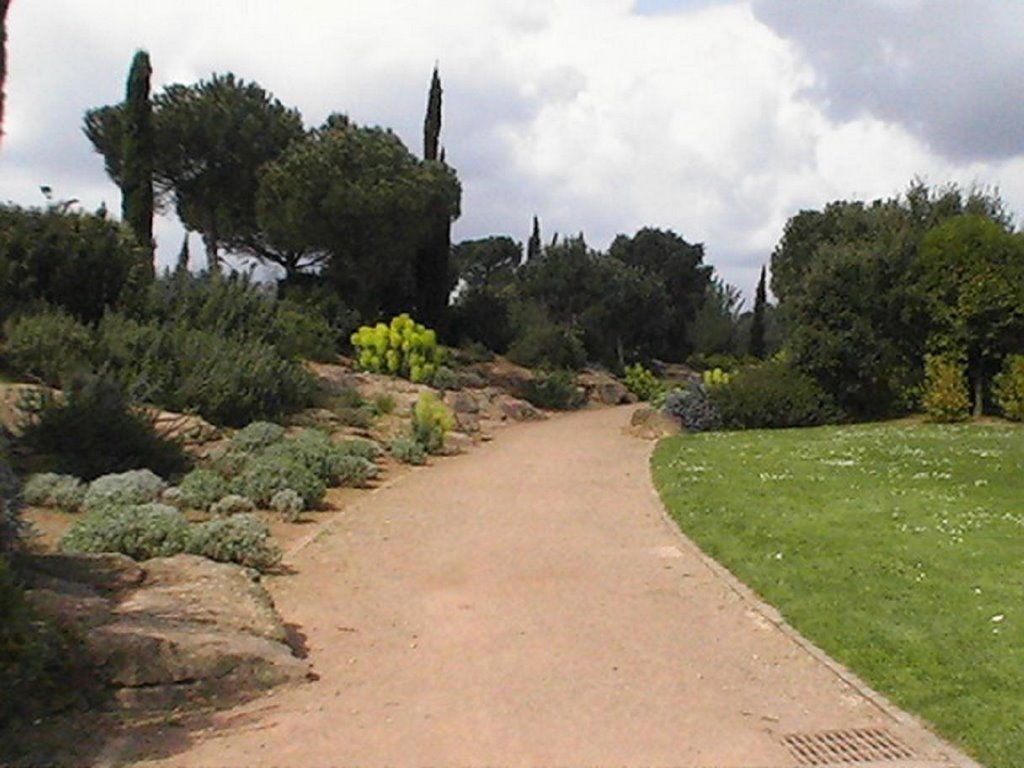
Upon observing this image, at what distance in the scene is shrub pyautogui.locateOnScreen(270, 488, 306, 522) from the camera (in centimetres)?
1079

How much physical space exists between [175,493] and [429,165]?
69.7ft

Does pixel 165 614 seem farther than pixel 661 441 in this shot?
No

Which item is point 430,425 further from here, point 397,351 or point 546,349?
point 546,349

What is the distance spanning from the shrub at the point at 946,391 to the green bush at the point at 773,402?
6.43 ft

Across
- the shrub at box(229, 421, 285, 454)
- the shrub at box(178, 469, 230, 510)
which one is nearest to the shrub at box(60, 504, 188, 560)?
the shrub at box(178, 469, 230, 510)

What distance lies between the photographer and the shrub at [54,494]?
980 cm

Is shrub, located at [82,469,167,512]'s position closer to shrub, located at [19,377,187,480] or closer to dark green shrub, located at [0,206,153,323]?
Result: shrub, located at [19,377,187,480]

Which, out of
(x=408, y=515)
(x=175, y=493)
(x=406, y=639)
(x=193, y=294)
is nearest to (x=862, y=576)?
(x=406, y=639)

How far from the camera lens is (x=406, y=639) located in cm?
687

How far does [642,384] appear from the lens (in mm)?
34438

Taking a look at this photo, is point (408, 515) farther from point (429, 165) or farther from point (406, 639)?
point (429, 165)

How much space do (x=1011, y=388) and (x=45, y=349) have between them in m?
18.4

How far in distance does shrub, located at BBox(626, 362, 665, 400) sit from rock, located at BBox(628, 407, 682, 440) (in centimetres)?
1181

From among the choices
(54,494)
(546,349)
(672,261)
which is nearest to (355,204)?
(546,349)
